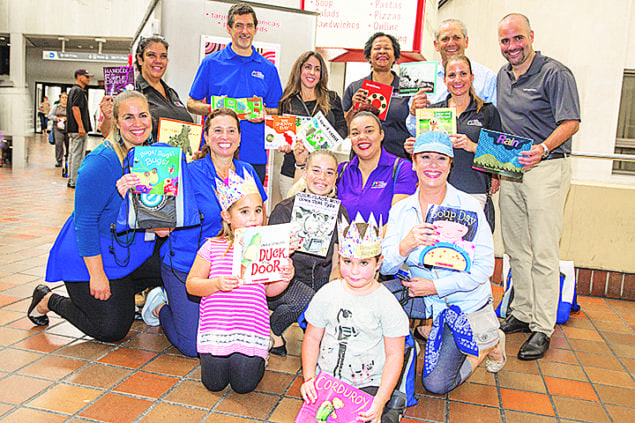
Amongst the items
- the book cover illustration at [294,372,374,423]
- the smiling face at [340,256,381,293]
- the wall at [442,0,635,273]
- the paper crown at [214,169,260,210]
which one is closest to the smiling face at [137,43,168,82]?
the paper crown at [214,169,260,210]

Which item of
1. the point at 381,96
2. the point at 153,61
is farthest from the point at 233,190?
the point at 153,61

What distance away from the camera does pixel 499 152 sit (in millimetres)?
3424

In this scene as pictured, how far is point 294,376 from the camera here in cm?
310

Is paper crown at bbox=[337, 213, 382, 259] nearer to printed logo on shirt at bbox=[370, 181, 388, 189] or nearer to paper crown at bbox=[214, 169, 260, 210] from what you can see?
paper crown at bbox=[214, 169, 260, 210]

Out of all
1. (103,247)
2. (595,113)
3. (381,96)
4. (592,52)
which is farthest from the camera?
(595,113)

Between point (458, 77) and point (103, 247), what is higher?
point (458, 77)

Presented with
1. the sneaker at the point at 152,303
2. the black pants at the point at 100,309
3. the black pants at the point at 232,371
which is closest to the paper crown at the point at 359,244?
the black pants at the point at 232,371

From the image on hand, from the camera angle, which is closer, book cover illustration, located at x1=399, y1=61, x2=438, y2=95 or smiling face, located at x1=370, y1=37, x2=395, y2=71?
book cover illustration, located at x1=399, y1=61, x2=438, y2=95

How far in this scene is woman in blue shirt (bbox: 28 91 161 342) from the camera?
3092mm

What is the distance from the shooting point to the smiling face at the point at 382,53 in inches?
161

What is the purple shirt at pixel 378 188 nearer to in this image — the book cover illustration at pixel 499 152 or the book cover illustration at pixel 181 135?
the book cover illustration at pixel 499 152

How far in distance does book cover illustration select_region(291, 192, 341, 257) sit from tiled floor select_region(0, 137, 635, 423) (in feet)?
2.59

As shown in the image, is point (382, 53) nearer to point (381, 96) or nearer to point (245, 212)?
point (381, 96)

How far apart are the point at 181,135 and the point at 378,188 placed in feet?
4.54
